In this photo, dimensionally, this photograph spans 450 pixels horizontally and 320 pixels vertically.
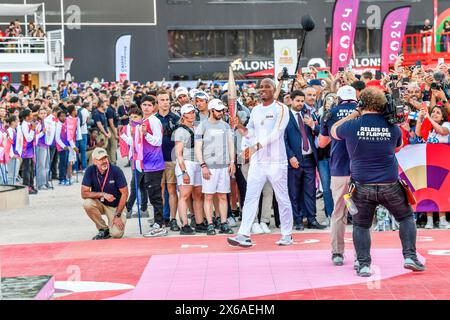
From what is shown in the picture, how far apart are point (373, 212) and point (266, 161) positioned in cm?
230

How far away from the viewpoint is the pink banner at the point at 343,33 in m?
22.2

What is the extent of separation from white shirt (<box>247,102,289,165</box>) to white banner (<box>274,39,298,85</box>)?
836 centimetres

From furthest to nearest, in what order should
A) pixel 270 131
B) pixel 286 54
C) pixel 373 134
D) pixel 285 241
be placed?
1. pixel 286 54
2. pixel 285 241
3. pixel 270 131
4. pixel 373 134

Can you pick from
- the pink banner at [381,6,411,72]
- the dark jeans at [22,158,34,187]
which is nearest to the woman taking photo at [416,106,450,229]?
the dark jeans at [22,158,34,187]

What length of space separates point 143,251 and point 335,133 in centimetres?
331

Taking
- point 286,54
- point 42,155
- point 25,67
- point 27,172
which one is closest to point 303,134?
point 286,54

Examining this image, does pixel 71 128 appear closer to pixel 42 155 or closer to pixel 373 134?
pixel 42 155

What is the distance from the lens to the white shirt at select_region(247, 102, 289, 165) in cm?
1165

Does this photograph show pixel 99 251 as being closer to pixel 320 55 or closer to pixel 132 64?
pixel 132 64

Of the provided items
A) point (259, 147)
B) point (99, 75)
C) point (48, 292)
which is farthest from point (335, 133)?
point (99, 75)

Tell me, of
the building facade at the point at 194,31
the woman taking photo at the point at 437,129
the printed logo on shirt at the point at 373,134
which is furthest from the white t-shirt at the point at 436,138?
the building facade at the point at 194,31

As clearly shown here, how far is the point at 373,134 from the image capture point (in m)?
9.47

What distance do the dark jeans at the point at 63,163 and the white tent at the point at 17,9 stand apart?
2206 cm

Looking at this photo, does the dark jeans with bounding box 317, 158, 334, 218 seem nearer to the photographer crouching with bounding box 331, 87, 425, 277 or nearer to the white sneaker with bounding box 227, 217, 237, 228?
the white sneaker with bounding box 227, 217, 237, 228
